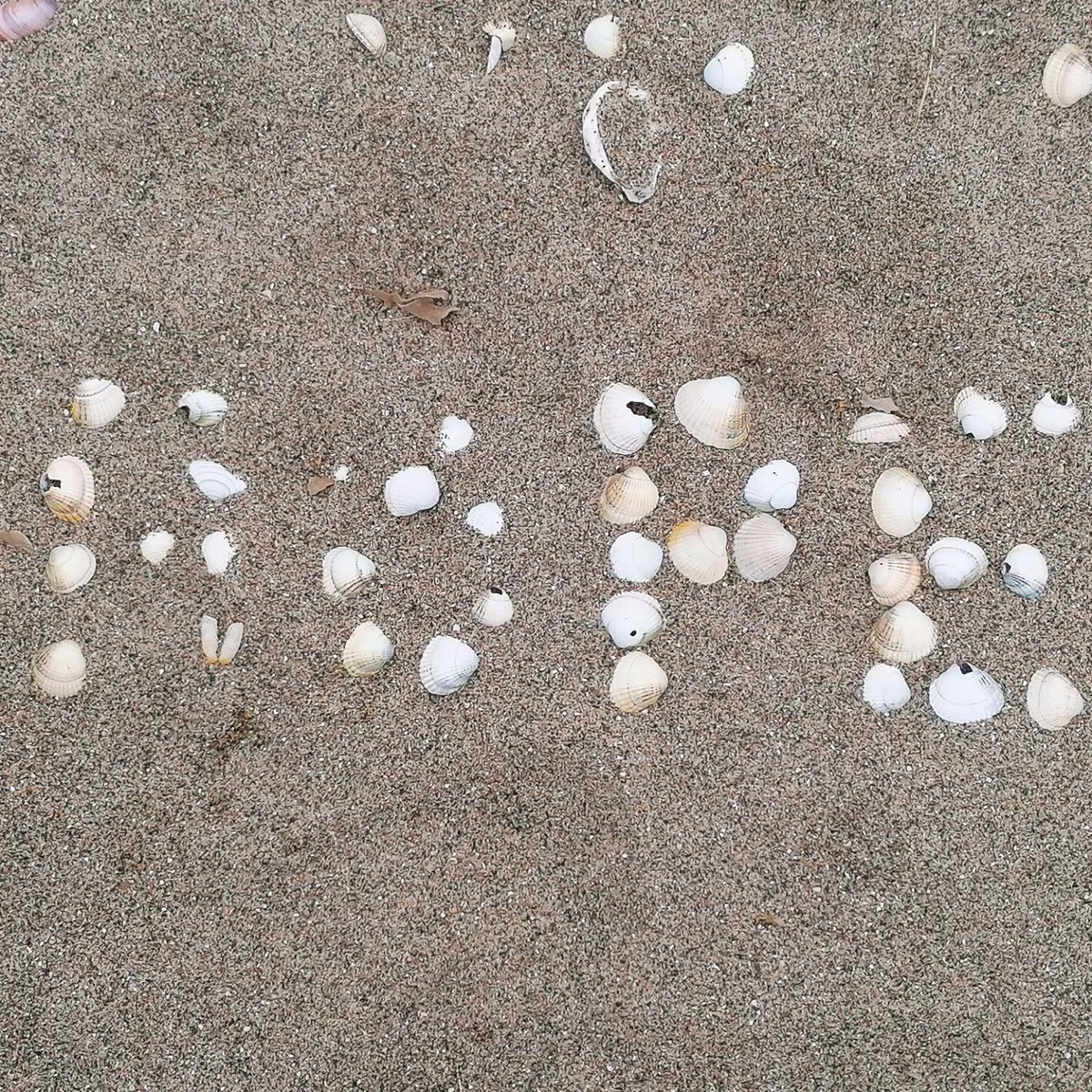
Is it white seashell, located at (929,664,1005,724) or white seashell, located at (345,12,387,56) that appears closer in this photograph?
white seashell, located at (929,664,1005,724)

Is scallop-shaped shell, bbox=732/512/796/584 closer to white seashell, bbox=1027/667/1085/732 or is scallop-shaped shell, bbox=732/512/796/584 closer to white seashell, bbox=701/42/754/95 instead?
white seashell, bbox=1027/667/1085/732

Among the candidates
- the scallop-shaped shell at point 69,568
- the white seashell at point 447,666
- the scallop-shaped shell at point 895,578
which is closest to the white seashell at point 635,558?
the white seashell at point 447,666

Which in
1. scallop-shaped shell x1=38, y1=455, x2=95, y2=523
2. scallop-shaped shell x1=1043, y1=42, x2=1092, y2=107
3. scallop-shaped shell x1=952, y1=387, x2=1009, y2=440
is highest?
scallop-shaped shell x1=1043, y1=42, x2=1092, y2=107

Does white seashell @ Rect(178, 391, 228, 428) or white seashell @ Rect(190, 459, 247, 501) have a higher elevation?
white seashell @ Rect(178, 391, 228, 428)

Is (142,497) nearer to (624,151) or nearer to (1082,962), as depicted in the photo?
(624,151)

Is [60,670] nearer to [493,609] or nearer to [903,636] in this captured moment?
[493,609]

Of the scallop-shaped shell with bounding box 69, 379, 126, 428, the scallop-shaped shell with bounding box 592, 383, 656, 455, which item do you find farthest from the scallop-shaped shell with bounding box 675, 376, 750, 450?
the scallop-shaped shell with bounding box 69, 379, 126, 428
